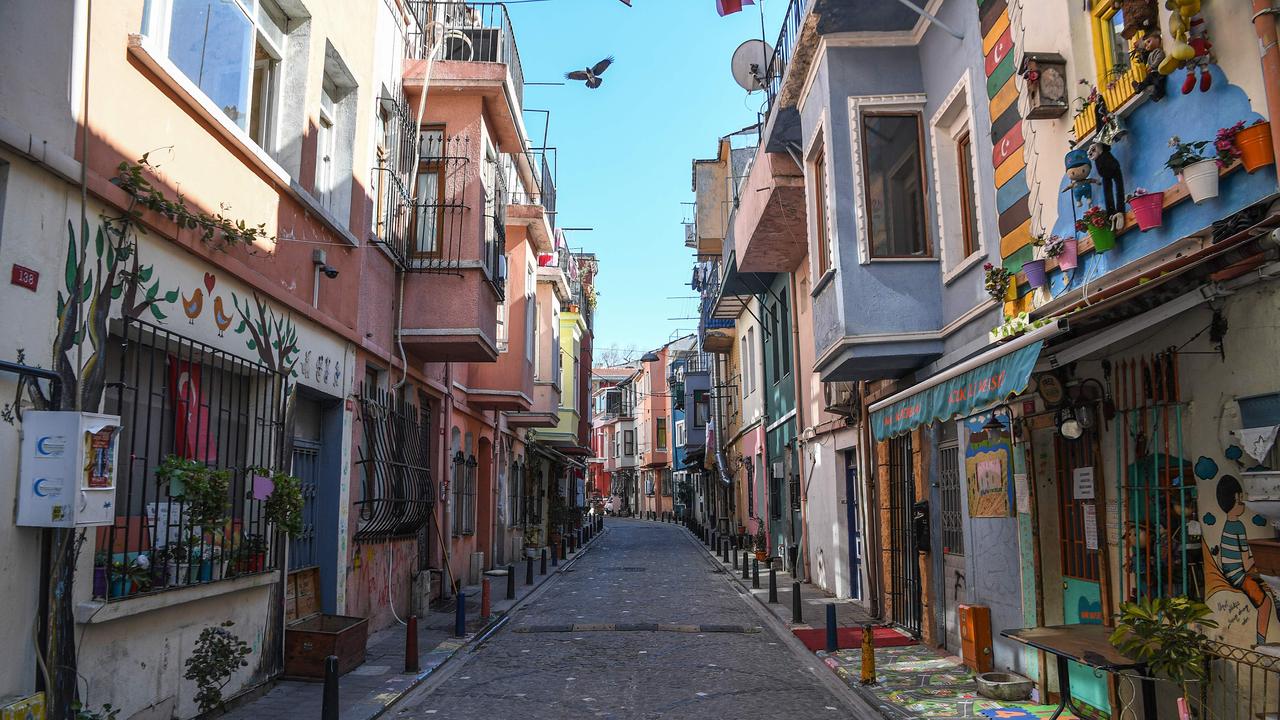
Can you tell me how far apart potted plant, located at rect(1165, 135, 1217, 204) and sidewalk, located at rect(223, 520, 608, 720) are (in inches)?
276

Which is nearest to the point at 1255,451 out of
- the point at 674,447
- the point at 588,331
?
the point at 588,331

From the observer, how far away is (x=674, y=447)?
56906 mm

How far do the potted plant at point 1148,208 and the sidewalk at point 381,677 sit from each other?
6.82 metres

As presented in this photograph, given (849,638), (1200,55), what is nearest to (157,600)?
(1200,55)

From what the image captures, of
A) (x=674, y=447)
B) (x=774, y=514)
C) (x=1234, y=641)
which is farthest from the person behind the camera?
(x=674, y=447)

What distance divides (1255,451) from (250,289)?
7.40 meters

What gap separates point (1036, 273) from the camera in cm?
740

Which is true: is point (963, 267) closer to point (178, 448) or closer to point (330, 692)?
point (330, 692)

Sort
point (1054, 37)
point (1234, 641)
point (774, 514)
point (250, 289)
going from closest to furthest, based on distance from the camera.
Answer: point (1234, 641)
point (1054, 37)
point (250, 289)
point (774, 514)

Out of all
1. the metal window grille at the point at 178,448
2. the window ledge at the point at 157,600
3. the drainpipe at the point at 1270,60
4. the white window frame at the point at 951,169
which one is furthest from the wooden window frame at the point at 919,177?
the window ledge at the point at 157,600

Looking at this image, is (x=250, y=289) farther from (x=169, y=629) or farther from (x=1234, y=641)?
(x=1234, y=641)

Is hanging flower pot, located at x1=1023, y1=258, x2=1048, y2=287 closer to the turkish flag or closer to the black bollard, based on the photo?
the black bollard

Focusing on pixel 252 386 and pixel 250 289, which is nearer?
pixel 250 289

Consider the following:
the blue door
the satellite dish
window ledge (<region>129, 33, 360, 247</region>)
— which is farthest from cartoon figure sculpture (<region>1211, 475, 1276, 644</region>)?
the satellite dish
